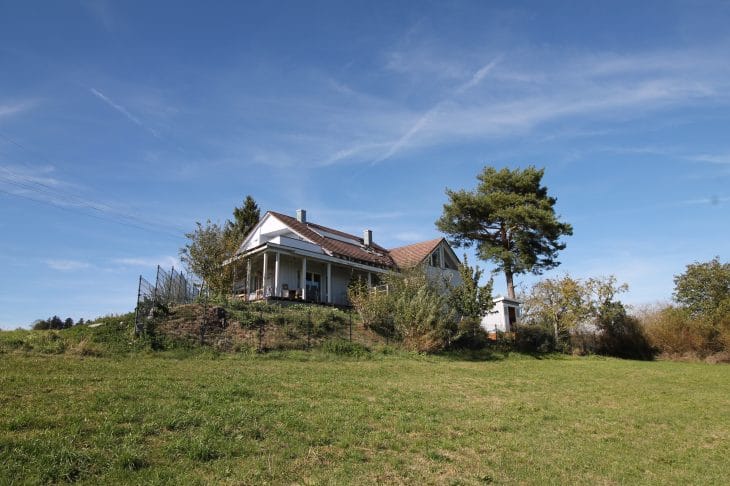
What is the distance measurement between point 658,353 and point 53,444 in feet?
105

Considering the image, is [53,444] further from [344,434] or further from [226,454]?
[344,434]

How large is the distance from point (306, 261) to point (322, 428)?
2208 cm

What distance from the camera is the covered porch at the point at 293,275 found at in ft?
92.0

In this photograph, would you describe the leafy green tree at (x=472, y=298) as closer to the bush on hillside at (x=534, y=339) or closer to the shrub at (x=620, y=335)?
the bush on hillside at (x=534, y=339)

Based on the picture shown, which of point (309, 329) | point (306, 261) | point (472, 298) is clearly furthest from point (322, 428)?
point (306, 261)

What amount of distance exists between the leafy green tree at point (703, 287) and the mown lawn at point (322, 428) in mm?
19140

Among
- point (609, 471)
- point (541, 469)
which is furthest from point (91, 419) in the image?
point (609, 471)

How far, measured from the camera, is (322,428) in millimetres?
8188

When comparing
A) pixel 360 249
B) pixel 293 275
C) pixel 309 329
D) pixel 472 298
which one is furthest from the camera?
pixel 360 249

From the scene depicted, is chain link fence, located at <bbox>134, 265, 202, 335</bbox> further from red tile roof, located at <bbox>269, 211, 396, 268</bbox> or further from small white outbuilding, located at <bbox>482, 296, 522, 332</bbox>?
small white outbuilding, located at <bbox>482, 296, 522, 332</bbox>

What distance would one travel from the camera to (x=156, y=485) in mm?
5559

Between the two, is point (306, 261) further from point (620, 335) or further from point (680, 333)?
point (680, 333)

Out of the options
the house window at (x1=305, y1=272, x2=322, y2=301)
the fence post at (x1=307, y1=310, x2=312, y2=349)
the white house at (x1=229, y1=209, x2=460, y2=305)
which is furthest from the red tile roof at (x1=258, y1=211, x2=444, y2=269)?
the fence post at (x1=307, y1=310, x2=312, y2=349)

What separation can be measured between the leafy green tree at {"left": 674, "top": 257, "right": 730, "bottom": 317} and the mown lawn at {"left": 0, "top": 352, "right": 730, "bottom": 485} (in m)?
19.1
